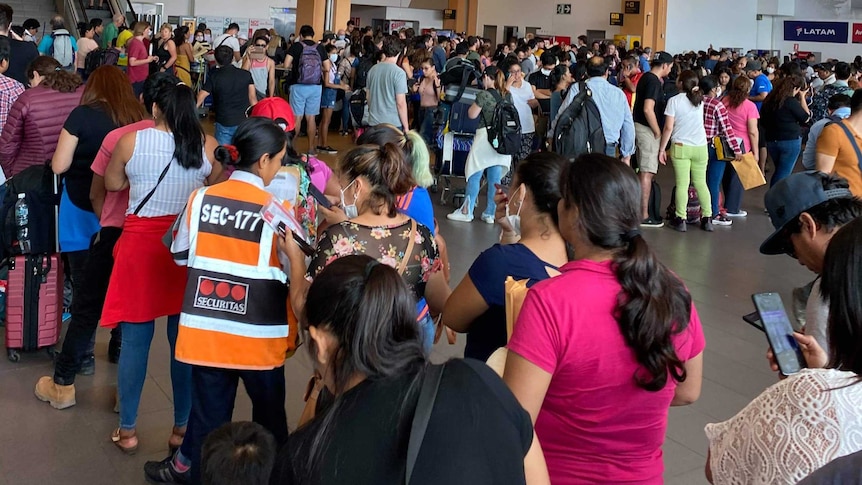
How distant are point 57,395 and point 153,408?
429 millimetres

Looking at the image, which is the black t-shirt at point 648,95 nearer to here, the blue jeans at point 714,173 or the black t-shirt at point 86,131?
the blue jeans at point 714,173

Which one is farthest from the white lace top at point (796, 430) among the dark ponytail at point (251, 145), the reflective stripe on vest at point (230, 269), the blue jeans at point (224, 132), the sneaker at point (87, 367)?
the blue jeans at point (224, 132)

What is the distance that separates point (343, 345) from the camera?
5.13 ft

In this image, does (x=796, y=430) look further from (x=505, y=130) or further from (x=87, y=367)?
(x=505, y=130)

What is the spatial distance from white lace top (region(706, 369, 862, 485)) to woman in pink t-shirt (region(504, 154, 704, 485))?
315mm

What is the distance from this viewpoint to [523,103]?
8500mm

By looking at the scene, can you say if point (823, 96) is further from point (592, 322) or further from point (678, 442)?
point (592, 322)

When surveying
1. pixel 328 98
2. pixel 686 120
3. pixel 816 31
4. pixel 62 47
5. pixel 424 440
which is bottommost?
pixel 424 440

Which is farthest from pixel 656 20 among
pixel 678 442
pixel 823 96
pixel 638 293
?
pixel 638 293

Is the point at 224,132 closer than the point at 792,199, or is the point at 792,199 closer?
the point at 792,199

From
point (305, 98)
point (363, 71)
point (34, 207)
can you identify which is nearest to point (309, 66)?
point (305, 98)

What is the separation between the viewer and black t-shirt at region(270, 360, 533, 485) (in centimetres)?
140

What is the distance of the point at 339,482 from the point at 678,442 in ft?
9.52

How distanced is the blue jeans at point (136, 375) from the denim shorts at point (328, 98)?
340 inches
